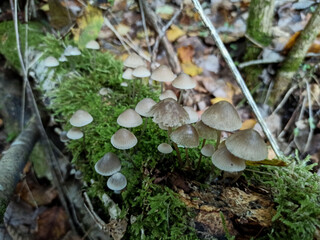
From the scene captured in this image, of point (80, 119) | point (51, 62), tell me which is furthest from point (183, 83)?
point (51, 62)

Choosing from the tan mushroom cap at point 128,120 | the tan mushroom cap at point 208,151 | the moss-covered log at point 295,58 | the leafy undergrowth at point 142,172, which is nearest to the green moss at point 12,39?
the leafy undergrowth at point 142,172

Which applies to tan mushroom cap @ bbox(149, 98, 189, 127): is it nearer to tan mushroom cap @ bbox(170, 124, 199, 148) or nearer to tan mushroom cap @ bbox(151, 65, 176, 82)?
tan mushroom cap @ bbox(170, 124, 199, 148)

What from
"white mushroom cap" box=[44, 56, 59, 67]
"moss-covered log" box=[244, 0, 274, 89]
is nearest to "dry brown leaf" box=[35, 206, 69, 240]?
"white mushroom cap" box=[44, 56, 59, 67]

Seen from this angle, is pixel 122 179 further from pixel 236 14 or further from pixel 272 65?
pixel 236 14

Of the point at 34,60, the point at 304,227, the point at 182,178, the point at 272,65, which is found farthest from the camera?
the point at 272,65

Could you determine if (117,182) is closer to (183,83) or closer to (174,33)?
(183,83)

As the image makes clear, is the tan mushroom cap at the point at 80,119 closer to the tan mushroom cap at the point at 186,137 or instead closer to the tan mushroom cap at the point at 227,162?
the tan mushroom cap at the point at 186,137

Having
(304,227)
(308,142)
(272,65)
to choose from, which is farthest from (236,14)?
(304,227)
